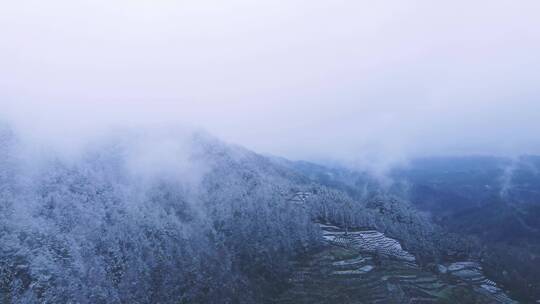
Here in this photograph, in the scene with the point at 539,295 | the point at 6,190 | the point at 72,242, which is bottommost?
the point at 539,295

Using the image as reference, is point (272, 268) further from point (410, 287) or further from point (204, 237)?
point (410, 287)

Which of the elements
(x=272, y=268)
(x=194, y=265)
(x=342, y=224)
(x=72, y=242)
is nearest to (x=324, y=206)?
(x=342, y=224)

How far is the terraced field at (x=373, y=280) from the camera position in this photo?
96.4 m

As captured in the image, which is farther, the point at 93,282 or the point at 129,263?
the point at 129,263

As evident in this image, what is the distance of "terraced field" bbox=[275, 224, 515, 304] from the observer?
96375 mm

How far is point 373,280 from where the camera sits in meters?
103

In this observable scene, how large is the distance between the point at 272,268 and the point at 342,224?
60315 mm

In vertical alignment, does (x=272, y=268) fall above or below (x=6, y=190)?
below

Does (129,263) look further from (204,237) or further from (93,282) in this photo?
(204,237)

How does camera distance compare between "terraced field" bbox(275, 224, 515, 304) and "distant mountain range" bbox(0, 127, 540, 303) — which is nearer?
"distant mountain range" bbox(0, 127, 540, 303)

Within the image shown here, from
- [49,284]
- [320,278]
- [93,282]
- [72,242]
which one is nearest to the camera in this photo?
[49,284]

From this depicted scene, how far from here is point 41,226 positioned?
99812 millimetres

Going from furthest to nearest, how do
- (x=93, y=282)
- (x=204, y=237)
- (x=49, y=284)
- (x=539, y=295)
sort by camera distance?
(x=539, y=295) < (x=204, y=237) < (x=93, y=282) < (x=49, y=284)

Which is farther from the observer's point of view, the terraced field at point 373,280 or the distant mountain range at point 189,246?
the terraced field at point 373,280
